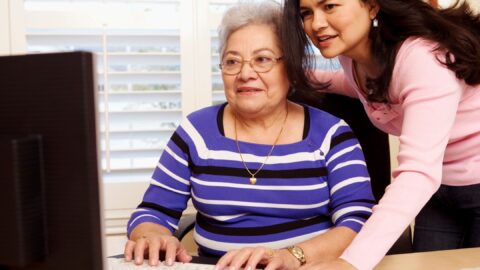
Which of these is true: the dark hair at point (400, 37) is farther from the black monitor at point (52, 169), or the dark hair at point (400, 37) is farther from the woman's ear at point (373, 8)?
the black monitor at point (52, 169)

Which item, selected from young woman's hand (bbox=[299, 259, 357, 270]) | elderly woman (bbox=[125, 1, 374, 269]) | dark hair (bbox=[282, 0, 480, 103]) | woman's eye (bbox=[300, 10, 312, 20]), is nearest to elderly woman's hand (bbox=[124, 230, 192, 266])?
elderly woman (bbox=[125, 1, 374, 269])

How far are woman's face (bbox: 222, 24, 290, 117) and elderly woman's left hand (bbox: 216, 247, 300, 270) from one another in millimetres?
425

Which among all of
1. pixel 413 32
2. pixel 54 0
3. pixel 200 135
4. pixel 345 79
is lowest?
pixel 200 135

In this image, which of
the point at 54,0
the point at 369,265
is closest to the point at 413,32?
the point at 369,265

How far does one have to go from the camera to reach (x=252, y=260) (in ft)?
3.05

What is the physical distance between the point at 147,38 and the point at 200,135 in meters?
0.75

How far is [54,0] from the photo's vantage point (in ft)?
6.07

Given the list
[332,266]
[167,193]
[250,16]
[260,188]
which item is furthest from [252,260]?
[250,16]

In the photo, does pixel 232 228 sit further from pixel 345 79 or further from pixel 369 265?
pixel 345 79

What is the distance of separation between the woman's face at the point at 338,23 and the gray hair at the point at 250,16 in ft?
0.28

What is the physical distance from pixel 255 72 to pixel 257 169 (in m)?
0.24

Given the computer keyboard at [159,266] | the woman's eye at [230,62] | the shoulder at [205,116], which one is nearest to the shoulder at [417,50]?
the woman's eye at [230,62]

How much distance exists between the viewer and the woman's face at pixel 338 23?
1179 millimetres

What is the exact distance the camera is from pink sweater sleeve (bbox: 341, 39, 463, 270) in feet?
3.01
